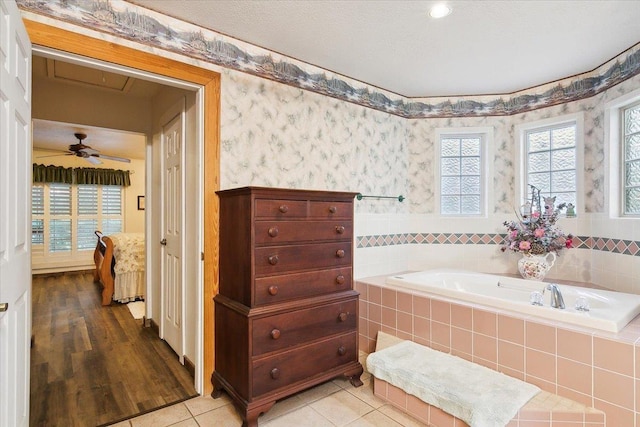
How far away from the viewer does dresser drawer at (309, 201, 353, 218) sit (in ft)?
7.28

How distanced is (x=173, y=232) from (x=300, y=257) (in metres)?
A: 1.39

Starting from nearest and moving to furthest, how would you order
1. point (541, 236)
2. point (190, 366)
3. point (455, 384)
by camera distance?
point (455, 384) < point (190, 366) < point (541, 236)

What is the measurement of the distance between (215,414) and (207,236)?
1108mm

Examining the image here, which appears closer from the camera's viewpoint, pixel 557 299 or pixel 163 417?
pixel 163 417

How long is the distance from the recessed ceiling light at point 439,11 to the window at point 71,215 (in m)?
7.21

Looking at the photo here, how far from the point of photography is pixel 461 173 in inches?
147

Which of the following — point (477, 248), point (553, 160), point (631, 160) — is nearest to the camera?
point (631, 160)

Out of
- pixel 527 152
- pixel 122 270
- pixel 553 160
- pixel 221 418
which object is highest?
pixel 527 152

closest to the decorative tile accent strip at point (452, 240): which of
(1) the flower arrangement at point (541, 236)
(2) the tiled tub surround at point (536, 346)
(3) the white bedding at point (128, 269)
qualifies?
(1) the flower arrangement at point (541, 236)

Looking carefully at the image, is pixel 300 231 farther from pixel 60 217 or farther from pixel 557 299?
pixel 60 217

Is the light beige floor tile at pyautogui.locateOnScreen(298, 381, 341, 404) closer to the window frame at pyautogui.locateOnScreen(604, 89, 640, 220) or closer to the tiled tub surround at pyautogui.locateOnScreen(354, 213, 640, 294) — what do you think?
the tiled tub surround at pyautogui.locateOnScreen(354, 213, 640, 294)

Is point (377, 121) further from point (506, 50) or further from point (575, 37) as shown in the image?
→ point (575, 37)

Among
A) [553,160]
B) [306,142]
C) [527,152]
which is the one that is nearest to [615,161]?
[553,160]

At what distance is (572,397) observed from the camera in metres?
1.80
